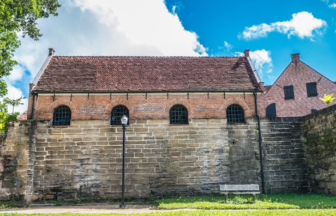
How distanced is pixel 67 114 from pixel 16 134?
8.88ft

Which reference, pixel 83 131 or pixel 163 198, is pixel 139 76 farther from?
pixel 163 198

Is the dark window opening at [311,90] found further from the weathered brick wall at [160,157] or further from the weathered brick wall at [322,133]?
the weathered brick wall at [160,157]

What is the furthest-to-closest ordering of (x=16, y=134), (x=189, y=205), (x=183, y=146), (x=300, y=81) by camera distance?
Answer: (x=300, y=81), (x=183, y=146), (x=16, y=134), (x=189, y=205)

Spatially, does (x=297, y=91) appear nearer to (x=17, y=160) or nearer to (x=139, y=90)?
(x=139, y=90)

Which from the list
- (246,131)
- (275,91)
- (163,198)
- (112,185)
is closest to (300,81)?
(275,91)

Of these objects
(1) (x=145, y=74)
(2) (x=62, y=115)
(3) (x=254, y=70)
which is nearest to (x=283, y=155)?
(3) (x=254, y=70)

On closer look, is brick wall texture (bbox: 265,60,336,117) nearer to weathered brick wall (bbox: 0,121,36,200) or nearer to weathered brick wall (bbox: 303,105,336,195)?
weathered brick wall (bbox: 303,105,336,195)

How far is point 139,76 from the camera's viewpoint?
15.3 metres

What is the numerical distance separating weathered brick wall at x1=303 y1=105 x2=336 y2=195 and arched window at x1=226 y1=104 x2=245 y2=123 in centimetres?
361

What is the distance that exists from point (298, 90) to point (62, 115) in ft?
72.9

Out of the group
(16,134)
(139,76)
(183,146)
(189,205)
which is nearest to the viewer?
(189,205)

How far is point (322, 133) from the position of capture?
12.3 m

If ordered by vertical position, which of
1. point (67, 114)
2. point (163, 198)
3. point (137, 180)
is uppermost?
point (67, 114)

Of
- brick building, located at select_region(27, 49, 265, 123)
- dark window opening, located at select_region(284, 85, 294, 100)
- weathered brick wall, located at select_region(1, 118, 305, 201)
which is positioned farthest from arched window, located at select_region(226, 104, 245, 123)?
dark window opening, located at select_region(284, 85, 294, 100)
